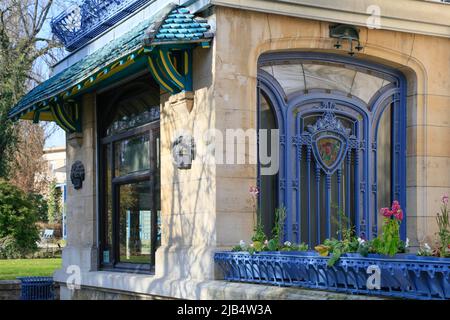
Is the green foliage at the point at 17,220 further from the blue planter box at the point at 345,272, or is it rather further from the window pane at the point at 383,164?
the blue planter box at the point at 345,272

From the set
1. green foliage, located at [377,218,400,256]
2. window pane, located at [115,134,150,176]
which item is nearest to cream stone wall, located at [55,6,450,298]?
window pane, located at [115,134,150,176]

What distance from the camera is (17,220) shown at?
31781 millimetres

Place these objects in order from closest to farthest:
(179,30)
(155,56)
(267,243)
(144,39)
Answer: (267,243) → (144,39) → (179,30) → (155,56)

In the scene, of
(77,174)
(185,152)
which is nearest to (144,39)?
(185,152)

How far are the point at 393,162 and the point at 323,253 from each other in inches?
162

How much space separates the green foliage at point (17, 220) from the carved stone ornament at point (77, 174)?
17151 mm

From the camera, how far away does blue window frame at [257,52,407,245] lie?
37.8 feet

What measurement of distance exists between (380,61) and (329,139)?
1.49 m

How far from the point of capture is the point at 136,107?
1345 centimetres

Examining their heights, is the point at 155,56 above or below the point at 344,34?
below

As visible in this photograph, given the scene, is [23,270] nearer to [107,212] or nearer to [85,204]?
[85,204]

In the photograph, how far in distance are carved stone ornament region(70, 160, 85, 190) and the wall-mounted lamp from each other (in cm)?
588
